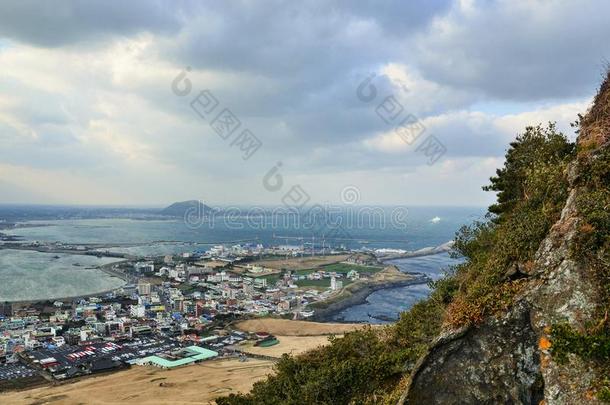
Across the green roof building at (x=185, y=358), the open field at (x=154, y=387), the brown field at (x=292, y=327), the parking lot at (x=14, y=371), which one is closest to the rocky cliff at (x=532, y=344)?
the open field at (x=154, y=387)

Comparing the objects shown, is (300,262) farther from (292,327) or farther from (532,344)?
(532,344)

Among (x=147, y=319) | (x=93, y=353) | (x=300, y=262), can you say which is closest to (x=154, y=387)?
(x=93, y=353)

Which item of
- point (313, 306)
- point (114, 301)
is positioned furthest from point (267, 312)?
point (114, 301)

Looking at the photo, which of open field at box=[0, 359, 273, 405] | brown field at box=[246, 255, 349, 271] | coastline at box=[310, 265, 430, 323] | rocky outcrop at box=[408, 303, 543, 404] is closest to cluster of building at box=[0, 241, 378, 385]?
coastline at box=[310, 265, 430, 323]

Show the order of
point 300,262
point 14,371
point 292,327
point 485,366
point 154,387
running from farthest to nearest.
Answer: point 300,262 < point 292,327 < point 14,371 < point 154,387 < point 485,366

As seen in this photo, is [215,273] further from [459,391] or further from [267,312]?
[459,391]
